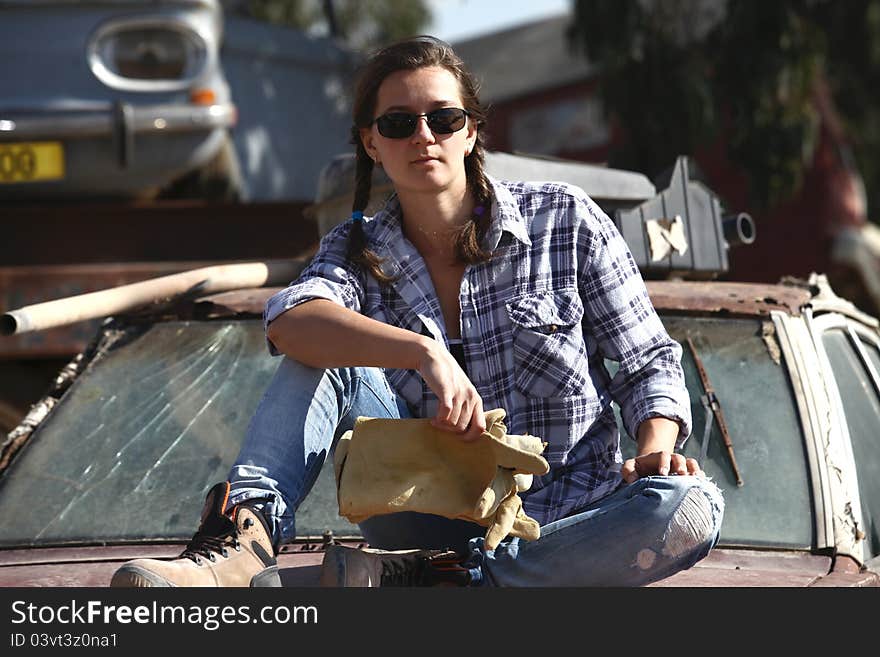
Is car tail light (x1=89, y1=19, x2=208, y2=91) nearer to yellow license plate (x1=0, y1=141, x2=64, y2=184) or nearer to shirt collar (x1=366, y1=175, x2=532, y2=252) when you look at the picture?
yellow license plate (x1=0, y1=141, x2=64, y2=184)

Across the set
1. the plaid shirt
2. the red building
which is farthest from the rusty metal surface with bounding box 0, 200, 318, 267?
the red building

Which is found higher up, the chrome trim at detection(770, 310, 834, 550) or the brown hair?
the brown hair

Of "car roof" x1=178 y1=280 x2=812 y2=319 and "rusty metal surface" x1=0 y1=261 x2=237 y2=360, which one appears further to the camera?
"rusty metal surface" x1=0 y1=261 x2=237 y2=360

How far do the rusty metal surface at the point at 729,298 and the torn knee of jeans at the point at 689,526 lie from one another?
112 cm

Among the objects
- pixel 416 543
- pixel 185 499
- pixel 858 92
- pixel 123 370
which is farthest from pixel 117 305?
pixel 858 92

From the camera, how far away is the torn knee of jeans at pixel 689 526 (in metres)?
2.64

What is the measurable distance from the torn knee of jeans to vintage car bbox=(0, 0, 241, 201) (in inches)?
178

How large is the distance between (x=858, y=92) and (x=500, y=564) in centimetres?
1343

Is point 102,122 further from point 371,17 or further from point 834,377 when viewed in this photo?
point 371,17

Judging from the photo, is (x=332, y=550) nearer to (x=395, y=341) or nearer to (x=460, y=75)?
(x=395, y=341)

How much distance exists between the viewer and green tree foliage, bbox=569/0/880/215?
33.9 feet

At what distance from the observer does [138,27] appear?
696 centimetres

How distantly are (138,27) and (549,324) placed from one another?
14.5ft

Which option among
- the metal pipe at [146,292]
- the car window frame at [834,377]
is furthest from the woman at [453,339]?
the metal pipe at [146,292]
